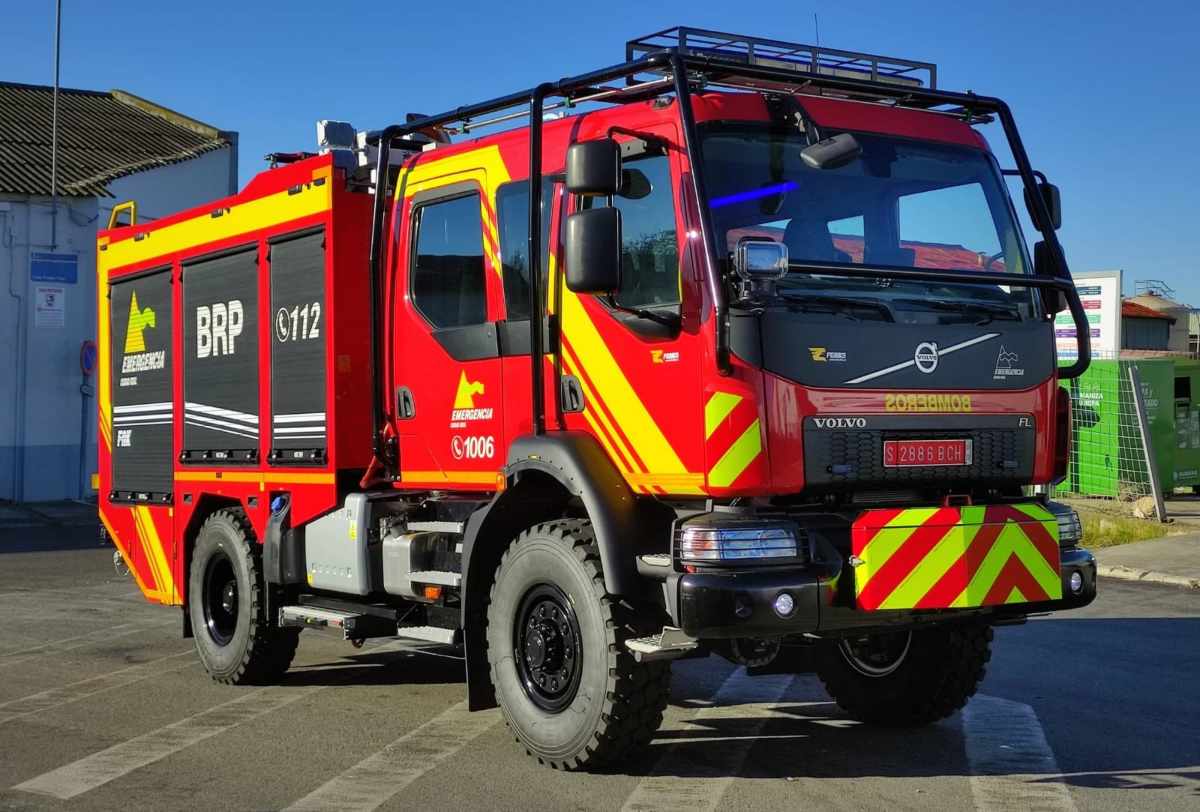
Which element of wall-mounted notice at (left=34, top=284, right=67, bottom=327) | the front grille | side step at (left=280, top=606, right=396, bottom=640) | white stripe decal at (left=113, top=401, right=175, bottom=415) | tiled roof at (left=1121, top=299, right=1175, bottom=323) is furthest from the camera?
tiled roof at (left=1121, top=299, right=1175, bottom=323)

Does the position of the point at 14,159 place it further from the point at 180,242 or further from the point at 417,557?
the point at 417,557

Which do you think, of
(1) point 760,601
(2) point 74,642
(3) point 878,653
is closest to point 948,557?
(1) point 760,601

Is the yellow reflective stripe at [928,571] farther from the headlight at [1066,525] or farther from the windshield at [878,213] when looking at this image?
the windshield at [878,213]

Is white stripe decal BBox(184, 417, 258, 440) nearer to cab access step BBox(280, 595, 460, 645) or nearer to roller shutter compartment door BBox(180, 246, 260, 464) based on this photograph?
roller shutter compartment door BBox(180, 246, 260, 464)

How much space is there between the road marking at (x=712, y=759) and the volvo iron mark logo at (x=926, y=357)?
195 centimetres

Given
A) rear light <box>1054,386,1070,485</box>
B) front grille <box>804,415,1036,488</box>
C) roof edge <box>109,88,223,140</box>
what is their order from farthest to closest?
roof edge <box>109,88,223,140</box>
rear light <box>1054,386,1070,485</box>
front grille <box>804,415,1036,488</box>

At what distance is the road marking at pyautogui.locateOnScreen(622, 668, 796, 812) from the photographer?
20.2 feet

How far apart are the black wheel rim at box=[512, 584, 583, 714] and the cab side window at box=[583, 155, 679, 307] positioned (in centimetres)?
140

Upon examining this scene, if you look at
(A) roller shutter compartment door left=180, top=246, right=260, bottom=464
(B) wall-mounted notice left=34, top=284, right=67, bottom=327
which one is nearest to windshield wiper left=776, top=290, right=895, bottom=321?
(A) roller shutter compartment door left=180, top=246, right=260, bottom=464

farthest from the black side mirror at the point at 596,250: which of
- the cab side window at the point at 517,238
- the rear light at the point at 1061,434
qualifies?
the rear light at the point at 1061,434

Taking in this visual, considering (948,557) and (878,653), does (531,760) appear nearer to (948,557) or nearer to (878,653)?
(878,653)

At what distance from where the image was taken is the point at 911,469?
21.5 ft

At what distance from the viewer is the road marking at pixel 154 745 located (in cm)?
658

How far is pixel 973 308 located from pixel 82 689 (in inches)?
221
